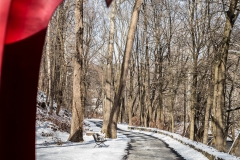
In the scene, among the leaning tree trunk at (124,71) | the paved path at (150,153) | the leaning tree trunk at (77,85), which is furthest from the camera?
the leaning tree trunk at (124,71)

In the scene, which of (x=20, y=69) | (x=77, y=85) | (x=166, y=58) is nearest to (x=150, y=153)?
(x=77, y=85)

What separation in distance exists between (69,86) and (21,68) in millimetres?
50829

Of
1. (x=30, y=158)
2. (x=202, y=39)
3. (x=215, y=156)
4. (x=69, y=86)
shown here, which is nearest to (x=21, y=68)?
(x=30, y=158)

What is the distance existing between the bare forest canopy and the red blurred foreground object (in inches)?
518

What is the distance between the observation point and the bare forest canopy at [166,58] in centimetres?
1430

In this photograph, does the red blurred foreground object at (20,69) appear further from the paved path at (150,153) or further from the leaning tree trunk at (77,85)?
the leaning tree trunk at (77,85)

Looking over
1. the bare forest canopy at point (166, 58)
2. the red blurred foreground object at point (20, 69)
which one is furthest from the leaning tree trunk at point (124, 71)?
the red blurred foreground object at point (20, 69)

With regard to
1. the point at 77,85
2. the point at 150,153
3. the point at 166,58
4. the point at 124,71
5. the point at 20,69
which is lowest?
the point at 150,153

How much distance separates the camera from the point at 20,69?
1.89 ft

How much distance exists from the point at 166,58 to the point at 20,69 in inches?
1351

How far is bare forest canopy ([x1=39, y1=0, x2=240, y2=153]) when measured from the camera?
1430 cm

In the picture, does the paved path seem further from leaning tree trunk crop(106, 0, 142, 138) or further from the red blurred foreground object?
the red blurred foreground object

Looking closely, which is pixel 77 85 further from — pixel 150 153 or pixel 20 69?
pixel 20 69

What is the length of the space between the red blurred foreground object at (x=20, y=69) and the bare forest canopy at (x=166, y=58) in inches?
518
